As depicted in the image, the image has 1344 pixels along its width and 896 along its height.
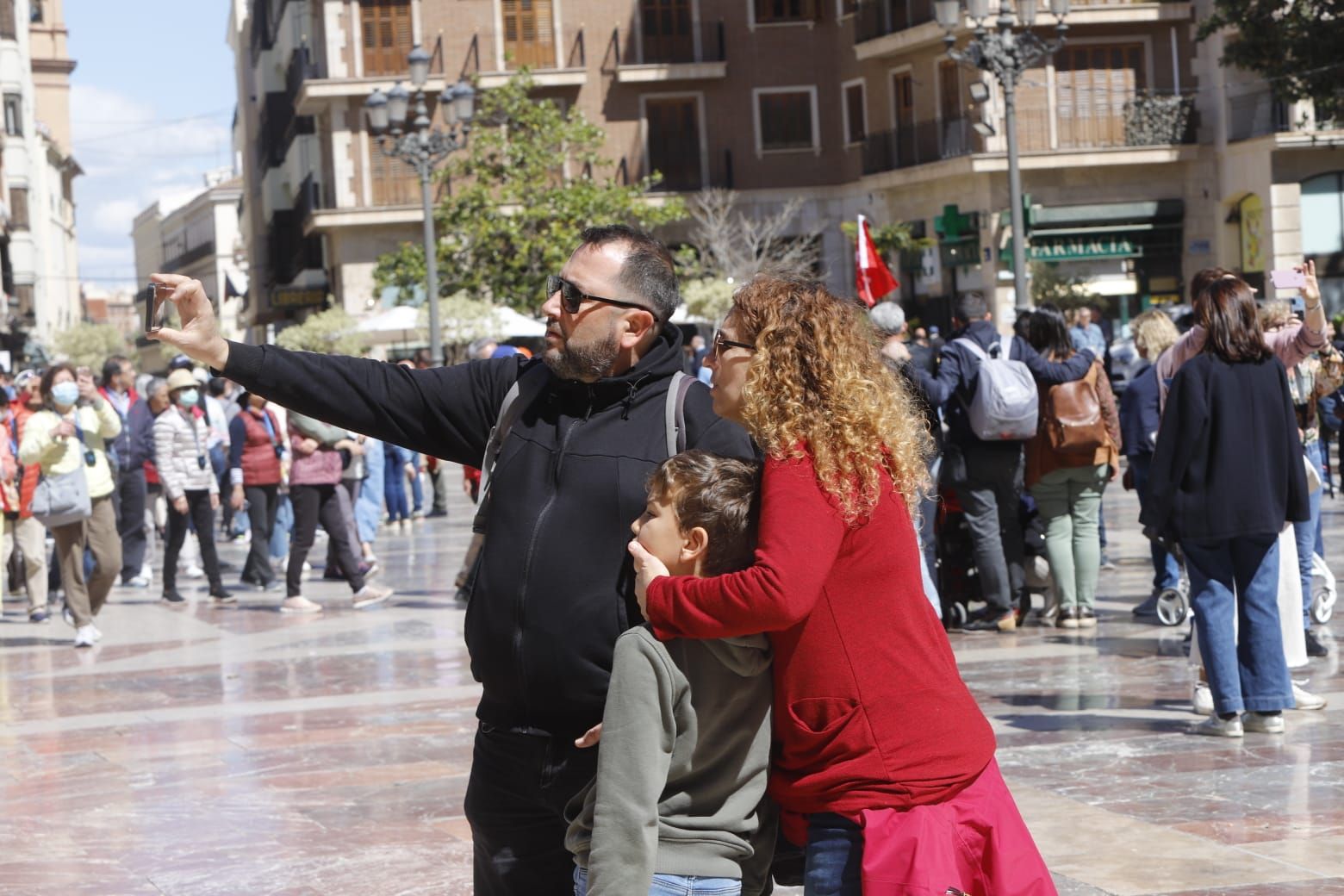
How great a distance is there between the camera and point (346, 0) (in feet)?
146

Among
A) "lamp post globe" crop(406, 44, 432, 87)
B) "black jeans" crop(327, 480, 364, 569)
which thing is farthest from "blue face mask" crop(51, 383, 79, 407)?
"lamp post globe" crop(406, 44, 432, 87)

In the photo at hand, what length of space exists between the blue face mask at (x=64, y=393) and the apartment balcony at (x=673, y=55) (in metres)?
32.0

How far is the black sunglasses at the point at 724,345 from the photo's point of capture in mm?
3578

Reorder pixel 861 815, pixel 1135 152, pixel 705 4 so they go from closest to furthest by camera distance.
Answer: pixel 861 815 → pixel 1135 152 → pixel 705 4

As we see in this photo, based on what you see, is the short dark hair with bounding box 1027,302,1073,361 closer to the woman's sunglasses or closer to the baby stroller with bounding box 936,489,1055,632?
the baby stroller with bounding box 936,489,1055,632

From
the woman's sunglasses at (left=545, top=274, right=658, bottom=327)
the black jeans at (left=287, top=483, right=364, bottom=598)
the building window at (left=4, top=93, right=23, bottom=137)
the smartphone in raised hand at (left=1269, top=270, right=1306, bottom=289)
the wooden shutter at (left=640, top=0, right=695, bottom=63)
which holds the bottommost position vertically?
the black jeans at (left=287, top=483, right=364, bottom=598)

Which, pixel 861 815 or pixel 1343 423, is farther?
pixel 1343 423

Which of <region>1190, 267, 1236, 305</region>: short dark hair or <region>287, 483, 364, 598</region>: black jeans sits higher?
<region>1190, 267, 1236, 305</region>: short dark hair

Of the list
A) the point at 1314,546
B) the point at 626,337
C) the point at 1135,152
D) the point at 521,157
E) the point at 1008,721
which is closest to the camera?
the point at 626,337

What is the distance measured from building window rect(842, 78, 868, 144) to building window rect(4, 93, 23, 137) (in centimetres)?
4203

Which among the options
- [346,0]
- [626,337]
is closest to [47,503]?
[626,337]

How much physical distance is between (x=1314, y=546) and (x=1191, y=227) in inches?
Result: 1174

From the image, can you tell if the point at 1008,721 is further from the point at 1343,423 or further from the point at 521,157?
the point at 521,157

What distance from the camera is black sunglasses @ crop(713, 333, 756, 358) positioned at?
3.58 m
